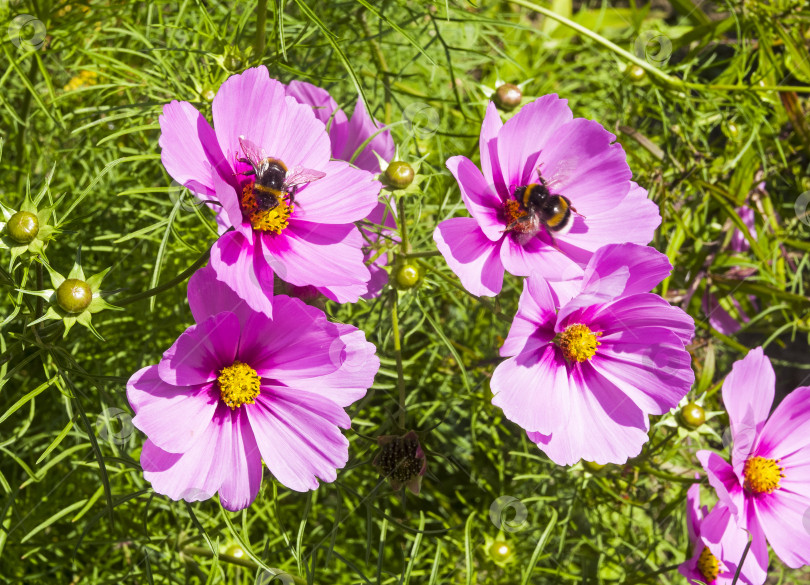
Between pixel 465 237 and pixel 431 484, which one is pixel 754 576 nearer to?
pixel 465 237

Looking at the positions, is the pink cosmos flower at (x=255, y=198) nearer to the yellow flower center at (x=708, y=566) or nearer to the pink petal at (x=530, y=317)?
the pink petal at (x=530, y=317)

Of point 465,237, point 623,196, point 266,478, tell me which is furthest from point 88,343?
point 623,196

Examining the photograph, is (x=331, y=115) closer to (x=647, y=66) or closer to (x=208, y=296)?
(x=208, y=296)

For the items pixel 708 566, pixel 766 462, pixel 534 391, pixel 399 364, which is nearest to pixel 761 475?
pixel 766 462

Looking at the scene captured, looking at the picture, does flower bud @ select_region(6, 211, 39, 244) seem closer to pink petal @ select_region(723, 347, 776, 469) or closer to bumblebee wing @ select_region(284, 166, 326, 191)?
bumblebee wing @ select_region(284, 166, 326, 191)


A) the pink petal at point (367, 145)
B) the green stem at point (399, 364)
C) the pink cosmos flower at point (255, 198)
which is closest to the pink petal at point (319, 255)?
the pink cosmos flower at point (255, 198)

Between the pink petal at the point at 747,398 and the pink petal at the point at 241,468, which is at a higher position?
the pink petal at the point at 747,398
